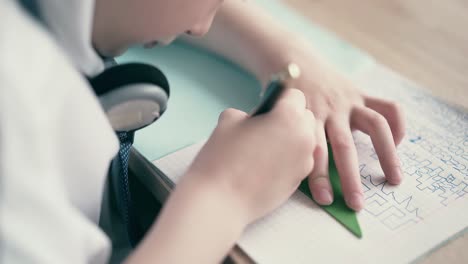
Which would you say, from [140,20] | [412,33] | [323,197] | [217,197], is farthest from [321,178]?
[412,33]

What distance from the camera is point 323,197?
0.56 metres

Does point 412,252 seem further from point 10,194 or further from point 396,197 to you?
point 10,194

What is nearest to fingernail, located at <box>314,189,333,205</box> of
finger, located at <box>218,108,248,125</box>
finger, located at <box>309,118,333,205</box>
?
finger, located at <box>309,118,333,205</box>

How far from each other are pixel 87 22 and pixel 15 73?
0.09 metres

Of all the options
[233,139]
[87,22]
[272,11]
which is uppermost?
[87,22]

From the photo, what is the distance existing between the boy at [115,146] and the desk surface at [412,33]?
16 centimetres

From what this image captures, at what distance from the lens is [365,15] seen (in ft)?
3.14

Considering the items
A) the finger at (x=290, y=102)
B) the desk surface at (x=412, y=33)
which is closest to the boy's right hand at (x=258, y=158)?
the finger at (x=290, y=102)

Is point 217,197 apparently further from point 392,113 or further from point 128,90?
point 392,113

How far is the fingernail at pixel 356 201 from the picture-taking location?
0.55 metres

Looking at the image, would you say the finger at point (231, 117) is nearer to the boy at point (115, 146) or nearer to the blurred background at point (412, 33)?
the boy at point (115, 146)

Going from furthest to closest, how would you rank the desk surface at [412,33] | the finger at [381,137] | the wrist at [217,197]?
1. the desk surface at [412,33]
2. the finger at [381,137]
3. the wrist at [217,197]

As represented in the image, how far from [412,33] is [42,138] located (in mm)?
713

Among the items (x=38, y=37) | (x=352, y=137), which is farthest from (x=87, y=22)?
(x=352, y=137)
